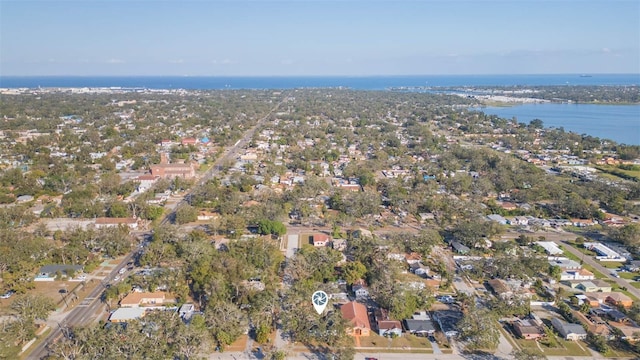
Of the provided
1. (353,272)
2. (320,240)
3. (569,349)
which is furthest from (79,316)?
(569,349)

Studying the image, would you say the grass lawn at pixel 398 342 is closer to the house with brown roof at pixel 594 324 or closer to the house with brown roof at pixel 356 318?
the house with brown roof at pixel 356 318

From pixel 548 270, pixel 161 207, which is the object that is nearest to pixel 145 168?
pixel 161 207

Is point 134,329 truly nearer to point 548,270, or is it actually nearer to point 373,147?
point 548,270

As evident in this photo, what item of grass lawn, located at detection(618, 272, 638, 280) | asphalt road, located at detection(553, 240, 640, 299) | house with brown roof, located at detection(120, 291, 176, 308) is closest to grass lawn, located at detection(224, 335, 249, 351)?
house with brown roof, located at detection(120, 291, 176, 308)

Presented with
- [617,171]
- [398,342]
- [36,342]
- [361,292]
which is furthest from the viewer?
[617,171]

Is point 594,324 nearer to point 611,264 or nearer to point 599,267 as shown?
point 599,267
